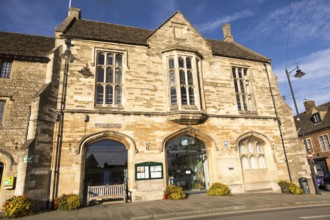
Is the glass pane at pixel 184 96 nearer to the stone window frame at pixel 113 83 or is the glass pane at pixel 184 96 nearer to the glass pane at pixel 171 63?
the glass pane at pixel 171 63

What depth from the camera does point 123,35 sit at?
16.0m

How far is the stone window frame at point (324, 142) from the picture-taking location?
25.7m

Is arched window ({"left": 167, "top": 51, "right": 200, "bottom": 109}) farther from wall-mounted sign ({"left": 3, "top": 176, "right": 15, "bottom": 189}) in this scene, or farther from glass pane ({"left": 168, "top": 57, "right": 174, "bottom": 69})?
wall-mounted sign ({"left": 3, "top": 176, "right": 15, "bottom": 189})

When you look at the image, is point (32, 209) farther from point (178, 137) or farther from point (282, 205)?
point (282, 205)

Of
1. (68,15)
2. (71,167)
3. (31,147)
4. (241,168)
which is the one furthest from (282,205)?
(68,15)

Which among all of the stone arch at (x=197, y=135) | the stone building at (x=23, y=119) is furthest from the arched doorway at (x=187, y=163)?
the stone building at (x=23, y=119)

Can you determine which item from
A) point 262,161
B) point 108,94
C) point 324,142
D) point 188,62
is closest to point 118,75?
point 108,94

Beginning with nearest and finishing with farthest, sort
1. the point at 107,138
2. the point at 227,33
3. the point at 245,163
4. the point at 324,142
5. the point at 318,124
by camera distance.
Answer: the point at 107,138
the point at 245,163
the point at 227,33
the point at 324,142
the point at 318,124

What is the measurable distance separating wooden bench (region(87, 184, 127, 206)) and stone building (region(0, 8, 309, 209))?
1.70ft

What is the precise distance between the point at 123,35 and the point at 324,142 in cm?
2686

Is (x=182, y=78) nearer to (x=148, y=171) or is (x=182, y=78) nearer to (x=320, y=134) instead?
(x=148, y=171)

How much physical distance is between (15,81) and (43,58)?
2.28 m

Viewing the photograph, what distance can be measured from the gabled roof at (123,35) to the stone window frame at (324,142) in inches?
582

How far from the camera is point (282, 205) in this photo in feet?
32.6
